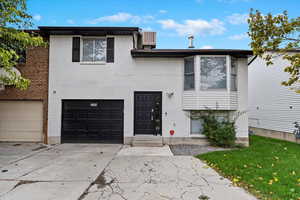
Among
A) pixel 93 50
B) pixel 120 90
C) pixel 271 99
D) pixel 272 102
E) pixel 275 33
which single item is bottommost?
pixel 272 102

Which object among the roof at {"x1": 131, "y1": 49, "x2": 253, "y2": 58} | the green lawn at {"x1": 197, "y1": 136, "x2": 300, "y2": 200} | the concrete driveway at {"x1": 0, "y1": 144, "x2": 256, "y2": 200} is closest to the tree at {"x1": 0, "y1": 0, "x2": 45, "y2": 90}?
the concrete driveway at {"x1": 0, "y1": 144, "x2": 256, "y2": 200}

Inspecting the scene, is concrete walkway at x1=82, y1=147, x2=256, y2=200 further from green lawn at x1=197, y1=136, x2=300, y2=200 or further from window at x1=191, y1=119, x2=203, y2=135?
window at x1=191, y1=119, x2=203, y2=135

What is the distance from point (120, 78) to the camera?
328 inches

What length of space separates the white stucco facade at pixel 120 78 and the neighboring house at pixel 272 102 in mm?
3727

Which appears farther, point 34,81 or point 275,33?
point 34,81

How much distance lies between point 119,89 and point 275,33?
663 centimetres

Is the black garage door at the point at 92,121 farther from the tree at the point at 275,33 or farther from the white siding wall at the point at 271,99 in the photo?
the white siding wall at the point at 271,99

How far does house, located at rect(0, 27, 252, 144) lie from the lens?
26.9ft

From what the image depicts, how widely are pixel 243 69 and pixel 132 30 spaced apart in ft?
19.3

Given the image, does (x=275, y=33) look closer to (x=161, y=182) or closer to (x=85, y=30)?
(x=161, y=182)

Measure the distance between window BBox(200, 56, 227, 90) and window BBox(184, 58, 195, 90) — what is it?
1.43 ft

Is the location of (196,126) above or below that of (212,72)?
below

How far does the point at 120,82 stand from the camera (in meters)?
8.33

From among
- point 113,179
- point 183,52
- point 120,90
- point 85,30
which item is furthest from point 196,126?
point 85,30
